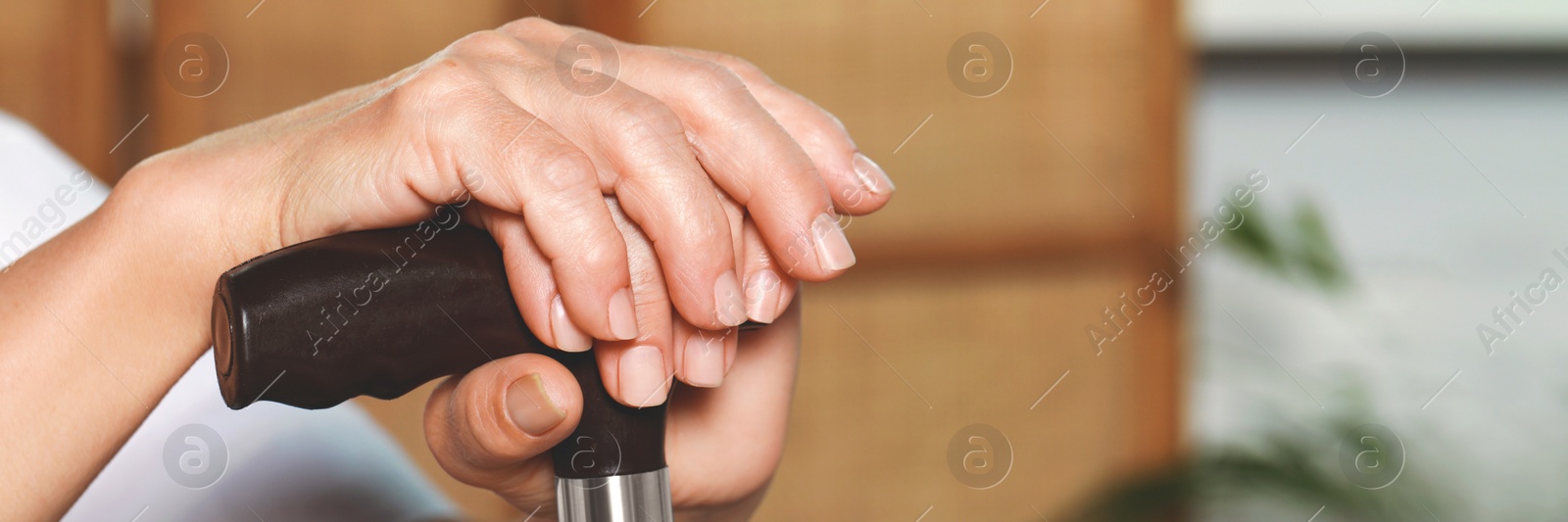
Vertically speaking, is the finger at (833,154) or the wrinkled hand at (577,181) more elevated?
the wrinkled hand at (577,181)

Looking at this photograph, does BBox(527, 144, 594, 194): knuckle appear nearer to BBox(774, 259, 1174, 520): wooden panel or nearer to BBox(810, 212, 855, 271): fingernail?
BBox(810, 212, 855, 271): fingernail

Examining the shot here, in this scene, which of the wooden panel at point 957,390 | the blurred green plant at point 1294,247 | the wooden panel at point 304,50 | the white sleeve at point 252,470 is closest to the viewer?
the white sleeve at point 252,470

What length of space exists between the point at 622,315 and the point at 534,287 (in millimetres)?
34

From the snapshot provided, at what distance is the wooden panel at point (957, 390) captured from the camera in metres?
1.50

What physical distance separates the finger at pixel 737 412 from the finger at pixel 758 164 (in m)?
0.11

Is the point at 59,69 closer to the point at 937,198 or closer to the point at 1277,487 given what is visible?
the point at 937,198

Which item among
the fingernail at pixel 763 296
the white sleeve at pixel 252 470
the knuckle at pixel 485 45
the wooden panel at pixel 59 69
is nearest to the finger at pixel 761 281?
the fingernail at pixel 763 296

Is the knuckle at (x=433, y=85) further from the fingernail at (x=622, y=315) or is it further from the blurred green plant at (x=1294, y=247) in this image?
the blurred green plant at (x=1294, y=247)

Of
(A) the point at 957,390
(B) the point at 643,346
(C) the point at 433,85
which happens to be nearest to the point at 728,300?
(B) the point at 643,346

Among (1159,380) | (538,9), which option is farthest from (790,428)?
(538,9)

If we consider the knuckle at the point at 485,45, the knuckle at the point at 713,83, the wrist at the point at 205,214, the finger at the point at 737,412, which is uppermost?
the wrist at the point at 205,214

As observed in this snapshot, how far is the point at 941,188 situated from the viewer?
1492 mm

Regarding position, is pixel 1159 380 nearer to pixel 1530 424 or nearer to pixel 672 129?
pixel 1530 424

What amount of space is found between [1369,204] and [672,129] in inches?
60.5
